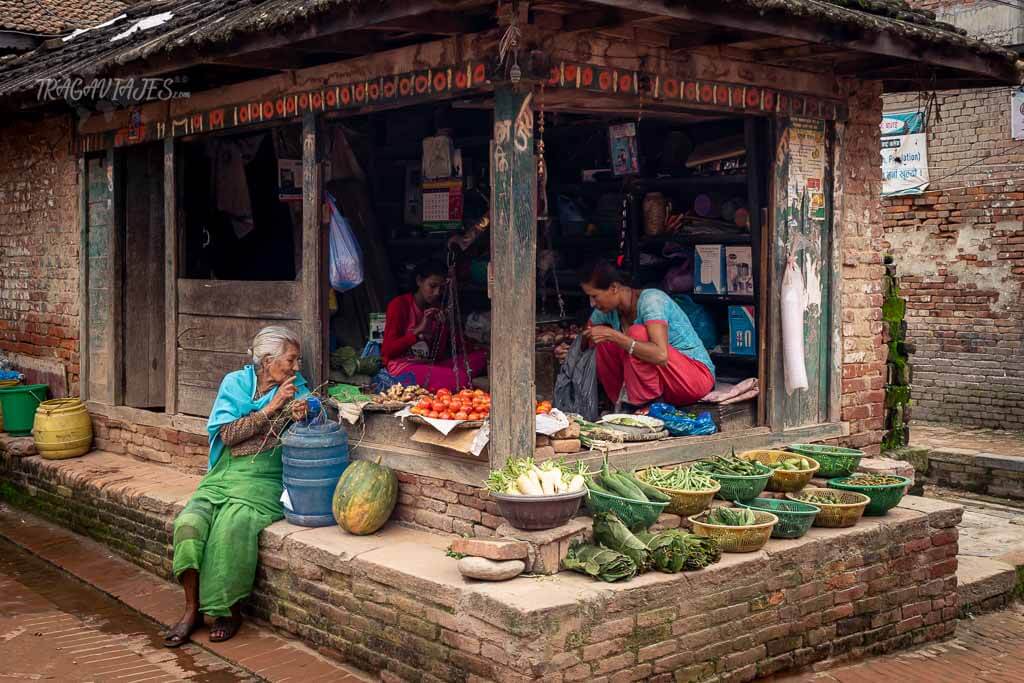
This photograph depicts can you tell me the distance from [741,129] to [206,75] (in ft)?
13.4

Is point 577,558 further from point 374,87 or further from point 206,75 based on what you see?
point 206,75

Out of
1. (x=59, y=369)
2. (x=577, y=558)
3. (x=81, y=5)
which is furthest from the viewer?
(x=81, y=5)

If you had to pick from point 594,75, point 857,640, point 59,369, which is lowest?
point 857,640

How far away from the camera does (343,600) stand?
20.0 feet

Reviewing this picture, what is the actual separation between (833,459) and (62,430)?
6399 millimetres

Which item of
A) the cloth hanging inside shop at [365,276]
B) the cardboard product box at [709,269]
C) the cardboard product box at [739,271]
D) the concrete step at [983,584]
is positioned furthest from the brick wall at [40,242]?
the concrete step at [983,584]

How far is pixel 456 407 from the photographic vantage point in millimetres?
6324

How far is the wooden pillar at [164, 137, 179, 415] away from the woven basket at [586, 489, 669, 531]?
14.0 feet

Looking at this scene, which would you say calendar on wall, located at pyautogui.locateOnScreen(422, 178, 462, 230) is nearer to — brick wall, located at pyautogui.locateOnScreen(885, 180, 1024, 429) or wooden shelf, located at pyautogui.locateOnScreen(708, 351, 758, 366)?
wooden shelf, located at pyautogui.locateOnScreen(708, 351, 758, 366)

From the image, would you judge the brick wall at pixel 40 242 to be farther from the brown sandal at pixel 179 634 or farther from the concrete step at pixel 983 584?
the concrete step at pixel 983 584

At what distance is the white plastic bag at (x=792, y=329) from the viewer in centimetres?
728

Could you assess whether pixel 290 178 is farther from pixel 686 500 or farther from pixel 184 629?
pixel 686 500

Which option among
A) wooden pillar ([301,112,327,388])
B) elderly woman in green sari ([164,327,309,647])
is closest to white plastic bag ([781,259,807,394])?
wooden pillar ([301,112,327,388])

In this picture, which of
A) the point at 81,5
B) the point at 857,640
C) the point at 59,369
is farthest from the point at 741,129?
the point at 81,5
